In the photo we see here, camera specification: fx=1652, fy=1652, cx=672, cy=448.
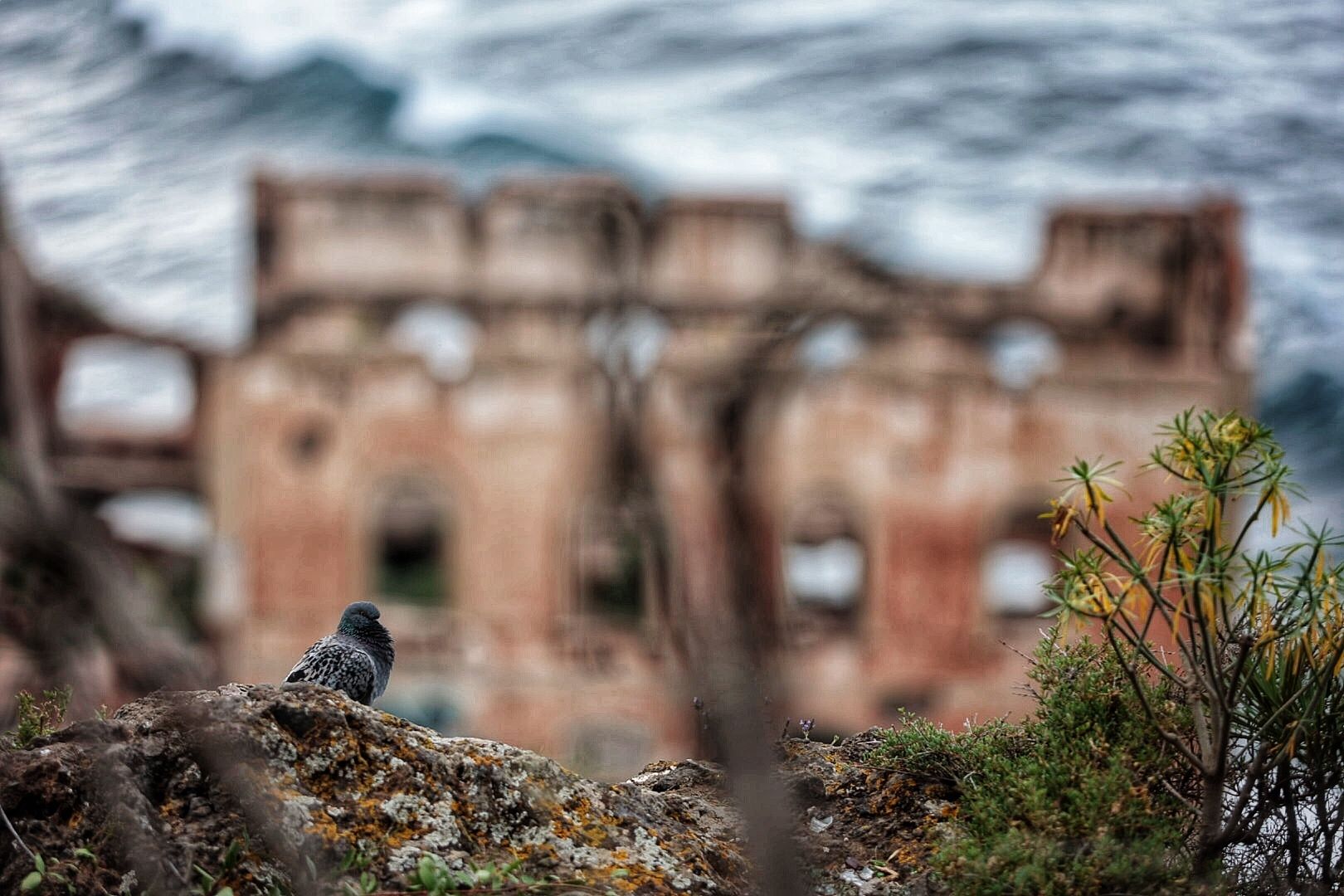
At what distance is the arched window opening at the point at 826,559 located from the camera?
73.8ft

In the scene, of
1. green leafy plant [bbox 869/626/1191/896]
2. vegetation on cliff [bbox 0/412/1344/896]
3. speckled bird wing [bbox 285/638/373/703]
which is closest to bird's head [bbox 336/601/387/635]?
speckled bird wing [bbox 285/638/373/703]

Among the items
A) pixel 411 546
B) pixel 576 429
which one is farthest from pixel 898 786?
pixel 411 546

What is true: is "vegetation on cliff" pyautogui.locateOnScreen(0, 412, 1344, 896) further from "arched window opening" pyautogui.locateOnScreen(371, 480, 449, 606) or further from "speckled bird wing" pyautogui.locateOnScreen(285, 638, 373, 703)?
"arched window opening" pyautogui.locateOnScreen(371, 480, 449, 606)

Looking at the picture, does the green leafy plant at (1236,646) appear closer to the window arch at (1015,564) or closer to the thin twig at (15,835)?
the thin twig at (15,835)

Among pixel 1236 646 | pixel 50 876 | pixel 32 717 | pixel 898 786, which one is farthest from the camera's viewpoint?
pixel 1236 646

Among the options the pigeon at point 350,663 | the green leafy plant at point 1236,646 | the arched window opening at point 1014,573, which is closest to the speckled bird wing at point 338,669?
the pigeon at point 350,663

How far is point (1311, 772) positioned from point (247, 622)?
20297 mm

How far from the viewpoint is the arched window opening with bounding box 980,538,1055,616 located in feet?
72.0

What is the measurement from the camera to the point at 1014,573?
22.9 metres

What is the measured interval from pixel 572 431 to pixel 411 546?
117 inches

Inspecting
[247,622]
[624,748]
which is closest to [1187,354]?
[624,748]

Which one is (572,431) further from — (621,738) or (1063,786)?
(1063,786)

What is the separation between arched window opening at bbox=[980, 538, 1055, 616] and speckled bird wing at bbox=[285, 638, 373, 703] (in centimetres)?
1879

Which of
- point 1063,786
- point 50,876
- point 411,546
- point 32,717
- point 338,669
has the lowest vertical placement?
point 50,876
